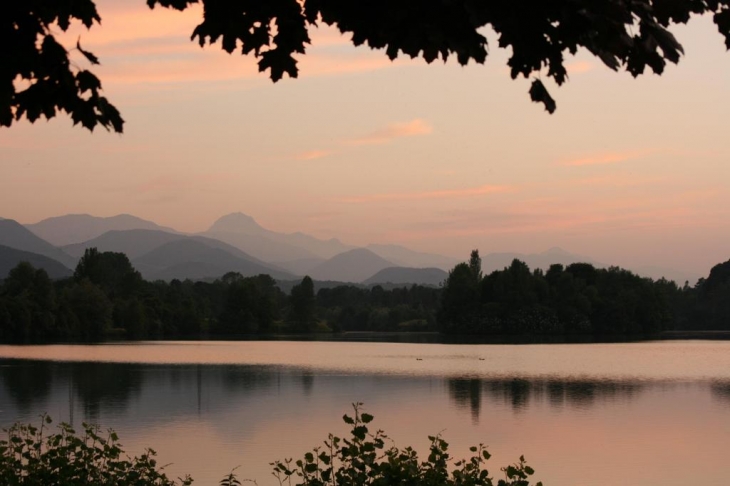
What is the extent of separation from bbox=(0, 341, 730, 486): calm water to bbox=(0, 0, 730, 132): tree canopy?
56.6 feet

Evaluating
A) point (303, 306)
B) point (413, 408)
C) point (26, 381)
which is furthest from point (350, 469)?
point (303, 306)

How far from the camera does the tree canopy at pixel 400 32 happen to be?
4535mm

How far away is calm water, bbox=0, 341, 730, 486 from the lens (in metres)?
25.3

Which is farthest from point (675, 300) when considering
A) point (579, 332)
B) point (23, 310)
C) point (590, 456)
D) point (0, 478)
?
point (0, 478)

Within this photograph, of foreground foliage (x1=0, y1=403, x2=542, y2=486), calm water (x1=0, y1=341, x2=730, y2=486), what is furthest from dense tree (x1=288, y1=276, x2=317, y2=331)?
foreground foliage (x1=0, y1=403, x2=542, y2=486)

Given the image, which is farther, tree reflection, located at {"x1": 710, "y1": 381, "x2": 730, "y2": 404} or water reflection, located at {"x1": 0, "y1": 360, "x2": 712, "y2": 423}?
tree reflection, located at {"x1": 710, "y1": 381, "x2": 730, "y2": 404}

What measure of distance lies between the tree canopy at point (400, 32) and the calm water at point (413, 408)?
680 inches

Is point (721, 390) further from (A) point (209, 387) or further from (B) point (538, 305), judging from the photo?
(B) point (538, 305)

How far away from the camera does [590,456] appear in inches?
1022

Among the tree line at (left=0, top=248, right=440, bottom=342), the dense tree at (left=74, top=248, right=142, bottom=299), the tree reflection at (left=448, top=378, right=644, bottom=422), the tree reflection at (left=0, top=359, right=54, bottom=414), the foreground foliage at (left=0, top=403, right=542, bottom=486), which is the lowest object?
the tree reflection at (left=448, top=378, right=644, bottom=422)

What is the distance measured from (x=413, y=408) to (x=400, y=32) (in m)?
32.8

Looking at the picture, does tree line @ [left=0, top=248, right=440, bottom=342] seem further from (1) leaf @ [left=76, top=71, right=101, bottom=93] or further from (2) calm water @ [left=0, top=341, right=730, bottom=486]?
(1) leaf @ [left=76, top=71, right=101, bottom=93]

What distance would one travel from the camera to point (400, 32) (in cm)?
481

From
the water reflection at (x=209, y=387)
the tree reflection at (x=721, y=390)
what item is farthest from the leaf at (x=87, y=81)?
the tree reflection at (x=721, y=390)
